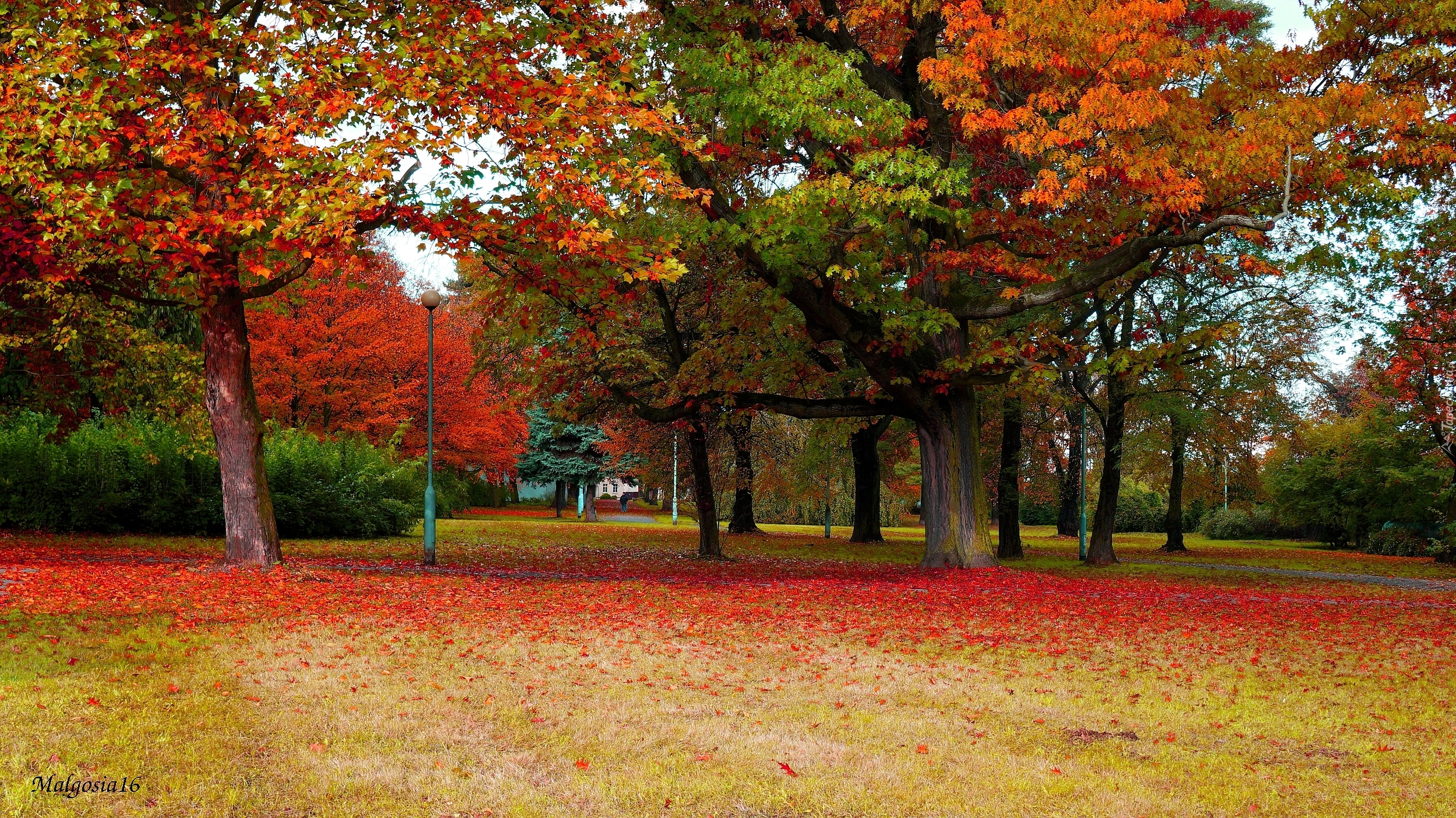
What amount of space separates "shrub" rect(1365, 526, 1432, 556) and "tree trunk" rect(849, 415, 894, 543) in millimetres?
16808

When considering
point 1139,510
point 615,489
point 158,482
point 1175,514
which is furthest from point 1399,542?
point 615,489

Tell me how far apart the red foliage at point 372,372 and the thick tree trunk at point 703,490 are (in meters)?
8.03

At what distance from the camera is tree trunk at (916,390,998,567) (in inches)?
736

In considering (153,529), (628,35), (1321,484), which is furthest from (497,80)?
(1321,484)

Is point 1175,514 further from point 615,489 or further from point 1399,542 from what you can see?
point 615,489

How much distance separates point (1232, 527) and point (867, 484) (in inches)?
986

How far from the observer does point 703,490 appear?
2266 centimetres

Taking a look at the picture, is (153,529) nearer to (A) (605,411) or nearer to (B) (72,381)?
(B) (72,381)

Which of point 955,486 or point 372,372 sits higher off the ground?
point 372,372

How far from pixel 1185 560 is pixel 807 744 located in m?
25.8

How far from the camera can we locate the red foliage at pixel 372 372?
33531mm

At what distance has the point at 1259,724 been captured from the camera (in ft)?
23.4

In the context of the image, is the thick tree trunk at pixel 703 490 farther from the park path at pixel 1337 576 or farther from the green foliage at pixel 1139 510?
the green foliage at pixel 1139 510

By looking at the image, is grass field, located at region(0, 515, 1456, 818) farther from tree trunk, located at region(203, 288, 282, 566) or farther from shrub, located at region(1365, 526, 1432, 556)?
shrub, located at region(1365, 526, 1432, 556)
